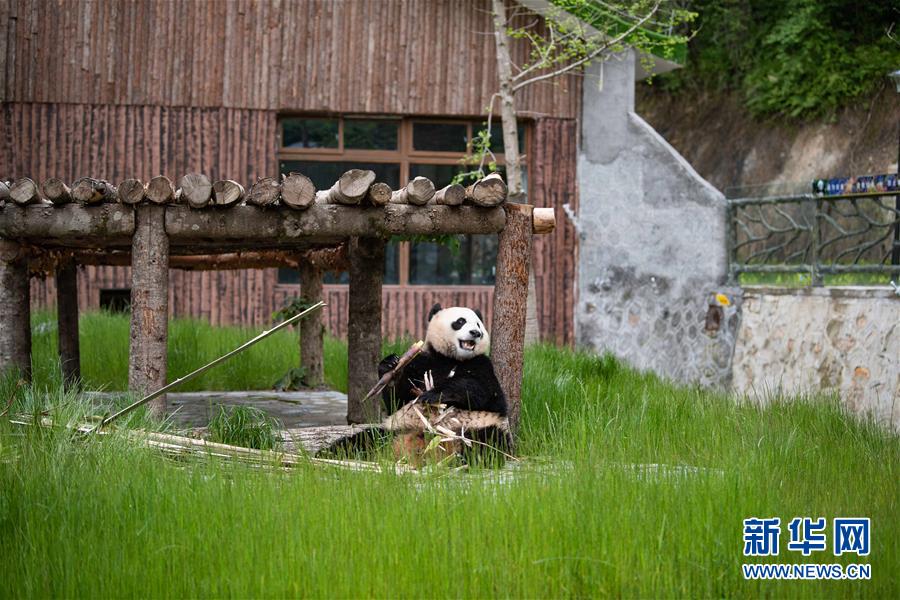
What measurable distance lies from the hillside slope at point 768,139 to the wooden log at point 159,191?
1701 centimetres

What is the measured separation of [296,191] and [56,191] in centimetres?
143

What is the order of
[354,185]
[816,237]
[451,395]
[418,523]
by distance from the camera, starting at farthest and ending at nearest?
[816,237], [354,185], [451,395], [418,523]

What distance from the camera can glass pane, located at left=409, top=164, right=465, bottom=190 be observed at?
559 inches

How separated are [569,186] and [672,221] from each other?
1.47 m

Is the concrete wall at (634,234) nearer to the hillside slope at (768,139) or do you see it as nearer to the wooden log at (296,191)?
the hillside slope at (768,139)

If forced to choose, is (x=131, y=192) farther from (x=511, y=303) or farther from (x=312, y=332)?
(x=312, y=332)

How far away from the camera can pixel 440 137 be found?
14.2 meters

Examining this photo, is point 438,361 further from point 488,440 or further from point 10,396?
point 10,396

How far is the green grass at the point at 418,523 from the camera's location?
156 inches

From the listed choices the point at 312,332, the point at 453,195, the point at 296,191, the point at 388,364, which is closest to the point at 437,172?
the point at 312,332

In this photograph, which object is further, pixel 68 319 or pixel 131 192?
pixel 68 319

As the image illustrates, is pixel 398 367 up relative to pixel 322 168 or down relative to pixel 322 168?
down

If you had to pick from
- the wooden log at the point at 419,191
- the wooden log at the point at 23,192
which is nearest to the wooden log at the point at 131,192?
the wooden log at the point at 23,192

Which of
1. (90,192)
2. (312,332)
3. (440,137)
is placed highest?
(440,137)
